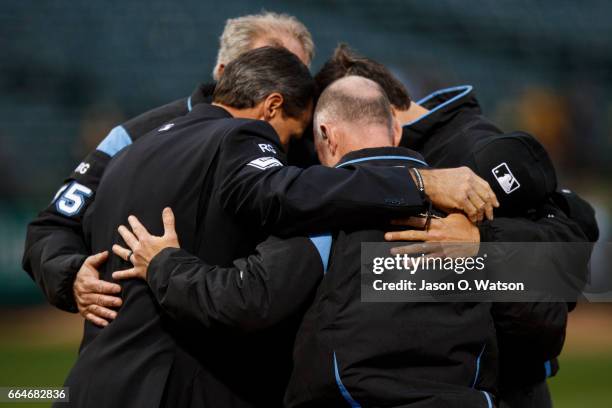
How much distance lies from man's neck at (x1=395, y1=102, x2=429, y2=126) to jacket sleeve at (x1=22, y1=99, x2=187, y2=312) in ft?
2.87

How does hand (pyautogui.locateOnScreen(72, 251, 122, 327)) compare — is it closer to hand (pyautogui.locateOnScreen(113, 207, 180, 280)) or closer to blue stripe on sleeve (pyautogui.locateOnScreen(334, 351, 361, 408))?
hand (pyautogui.locateOnScreen(113, 207, 180, 280))

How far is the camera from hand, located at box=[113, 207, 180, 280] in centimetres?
260

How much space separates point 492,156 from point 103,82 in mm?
9526

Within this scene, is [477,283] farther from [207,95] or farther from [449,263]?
[207,95]

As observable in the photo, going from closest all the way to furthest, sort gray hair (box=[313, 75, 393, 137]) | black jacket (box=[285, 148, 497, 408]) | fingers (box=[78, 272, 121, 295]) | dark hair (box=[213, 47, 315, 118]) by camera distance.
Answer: black jacket (box=[285, 148, 497, 408]), gray hair (box=[313, 75, 393, 137]), fingers (box=[78, 272, 121, 295]), dark hair (box=[213, 47, 315, 118])

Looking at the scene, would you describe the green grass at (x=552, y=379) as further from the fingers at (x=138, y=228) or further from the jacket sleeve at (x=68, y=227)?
the fingers at (x=138, y=228)

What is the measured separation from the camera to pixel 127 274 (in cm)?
266

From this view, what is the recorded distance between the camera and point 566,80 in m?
12.3

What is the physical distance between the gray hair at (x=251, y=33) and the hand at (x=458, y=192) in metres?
1.61

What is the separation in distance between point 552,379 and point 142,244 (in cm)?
578

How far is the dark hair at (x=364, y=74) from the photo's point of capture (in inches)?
132

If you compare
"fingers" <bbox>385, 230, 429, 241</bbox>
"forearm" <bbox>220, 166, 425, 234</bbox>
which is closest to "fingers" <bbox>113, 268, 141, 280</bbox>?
"forearm" <bbox>220, 166, 425, 234</bbox>

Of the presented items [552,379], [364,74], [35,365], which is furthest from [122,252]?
[552,379]

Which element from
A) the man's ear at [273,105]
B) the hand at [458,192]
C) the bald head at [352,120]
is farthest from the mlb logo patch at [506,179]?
the man's ear at [273,105]
